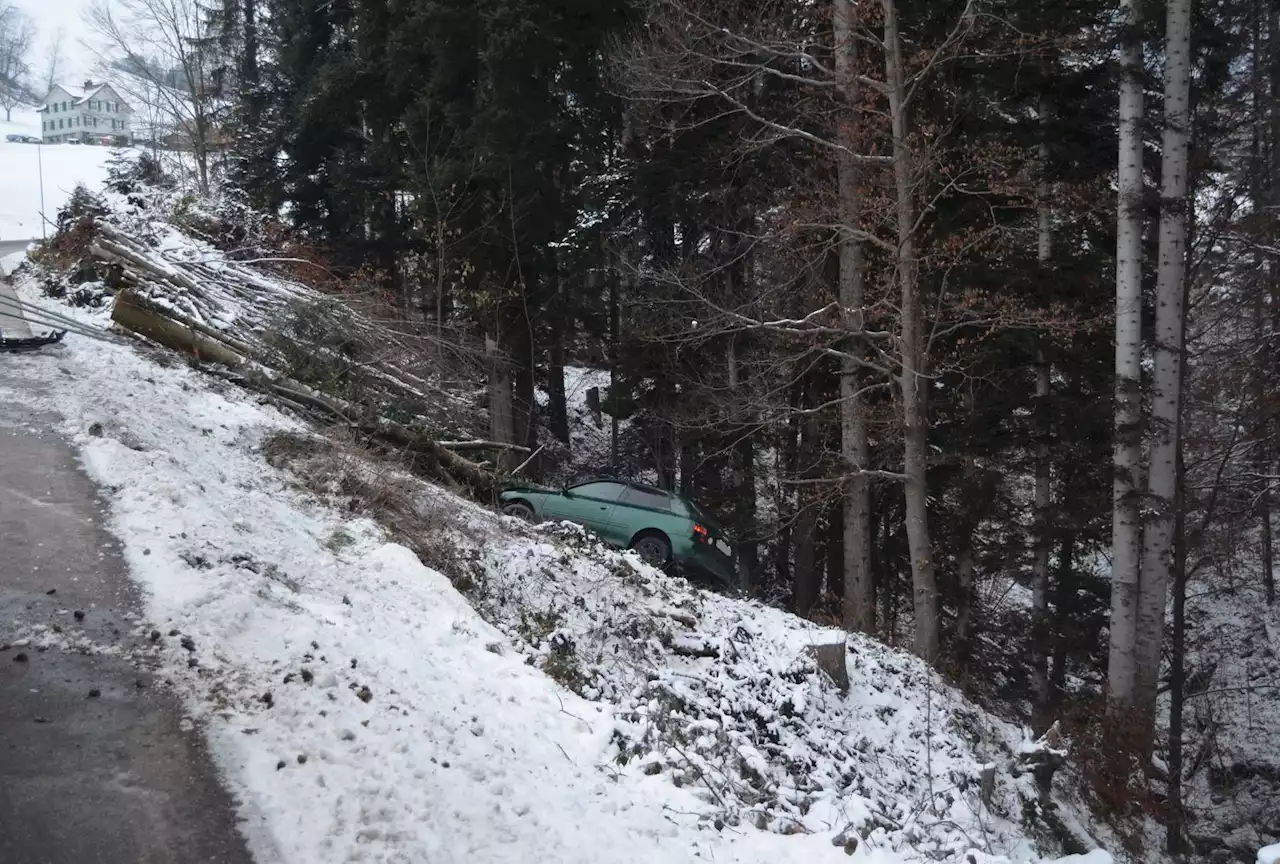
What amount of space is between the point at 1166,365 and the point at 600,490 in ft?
25.2

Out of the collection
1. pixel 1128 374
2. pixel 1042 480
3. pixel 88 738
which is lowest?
pixel 1042 480

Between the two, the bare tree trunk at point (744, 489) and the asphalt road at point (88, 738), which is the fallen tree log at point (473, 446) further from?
the asphalt road at point (88, 738)

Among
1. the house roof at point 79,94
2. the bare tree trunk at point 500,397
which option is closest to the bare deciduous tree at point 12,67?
the house roof at point 79,94

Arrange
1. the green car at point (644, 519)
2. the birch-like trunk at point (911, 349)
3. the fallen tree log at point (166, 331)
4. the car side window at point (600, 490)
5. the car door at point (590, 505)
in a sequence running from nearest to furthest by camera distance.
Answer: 1. the birch-like trunk at point (911, 349)
2. the fallen tree log at point (166, 331)
3. the green car at point (644, 519)
4. the car door at point (590, 505)
5. the car side window at point (600, 490)

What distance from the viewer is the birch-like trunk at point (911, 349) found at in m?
10.8

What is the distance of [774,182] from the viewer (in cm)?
1588

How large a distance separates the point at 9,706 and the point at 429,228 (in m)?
14.6

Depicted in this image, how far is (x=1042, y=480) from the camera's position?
44.7 ft

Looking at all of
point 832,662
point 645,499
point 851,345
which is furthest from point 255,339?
point 832,662

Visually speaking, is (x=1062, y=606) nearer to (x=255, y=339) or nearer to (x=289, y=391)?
(x=289, y=391)

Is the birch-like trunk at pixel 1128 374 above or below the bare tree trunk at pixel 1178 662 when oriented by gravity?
above

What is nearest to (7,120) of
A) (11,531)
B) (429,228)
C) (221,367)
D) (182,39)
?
(182,39)

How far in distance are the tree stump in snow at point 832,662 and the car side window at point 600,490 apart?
5.01 m

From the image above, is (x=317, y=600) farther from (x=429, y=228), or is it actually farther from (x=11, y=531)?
(x=429, y=228)
